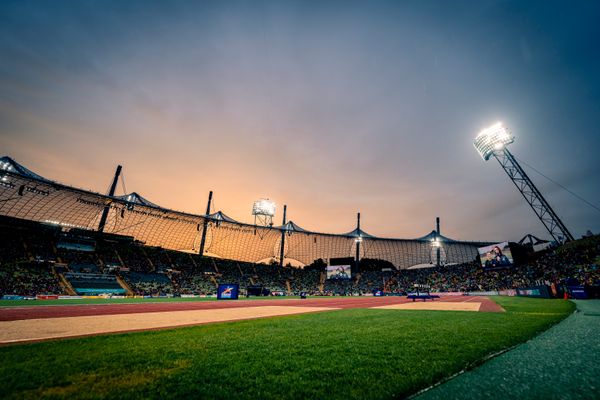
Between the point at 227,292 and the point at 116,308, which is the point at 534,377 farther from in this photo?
the point at 227,292

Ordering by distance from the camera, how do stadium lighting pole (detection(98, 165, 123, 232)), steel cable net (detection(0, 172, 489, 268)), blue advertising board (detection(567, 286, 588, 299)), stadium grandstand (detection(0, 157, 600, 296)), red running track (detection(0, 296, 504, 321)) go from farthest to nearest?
1. stadium lighting pole (detection(98, 165, 123, 232))
2. steel cable net (detection(0, 172, 489, 268))
3. stadium grandstand (detection(0, 157, 600, 296))
4. blue advertising board (detection(567, 286, 588, 299))
5. red running track (detection(0, 296, 504, 321))

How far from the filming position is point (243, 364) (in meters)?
4.23

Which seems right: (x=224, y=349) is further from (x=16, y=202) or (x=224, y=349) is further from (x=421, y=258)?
(x=421, y=258)

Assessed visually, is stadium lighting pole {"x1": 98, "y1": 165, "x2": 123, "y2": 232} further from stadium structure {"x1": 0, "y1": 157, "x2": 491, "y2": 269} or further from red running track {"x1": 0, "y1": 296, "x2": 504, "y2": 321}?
red running track {"x1": 0, "y1": 296, "x2": 504, "y2": 321}

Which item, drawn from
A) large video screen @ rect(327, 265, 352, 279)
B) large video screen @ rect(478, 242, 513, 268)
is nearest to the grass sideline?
large video screen @ rect(478, 242, 513, 268)

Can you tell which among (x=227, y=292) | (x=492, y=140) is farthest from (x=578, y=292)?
(x=227, y=292)

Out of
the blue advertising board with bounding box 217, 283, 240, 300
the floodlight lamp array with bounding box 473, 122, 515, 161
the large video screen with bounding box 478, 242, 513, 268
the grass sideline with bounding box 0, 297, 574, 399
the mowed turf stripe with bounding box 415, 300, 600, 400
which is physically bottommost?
the blue advertising board with bounding box 217, 283, 240, 300

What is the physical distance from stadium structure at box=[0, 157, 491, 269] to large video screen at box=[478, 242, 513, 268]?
21.0 metres

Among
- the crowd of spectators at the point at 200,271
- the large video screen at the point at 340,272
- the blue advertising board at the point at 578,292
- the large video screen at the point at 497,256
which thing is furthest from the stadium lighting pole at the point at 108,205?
the large video screen at the point at 497,256

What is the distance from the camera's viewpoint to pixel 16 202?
4072 centimetres

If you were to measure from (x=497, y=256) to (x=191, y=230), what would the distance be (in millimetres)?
64384

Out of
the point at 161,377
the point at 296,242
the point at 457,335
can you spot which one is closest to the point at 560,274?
the point at 457,335

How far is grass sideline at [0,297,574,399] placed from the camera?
122 inches

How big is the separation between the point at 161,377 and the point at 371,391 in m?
2.81
